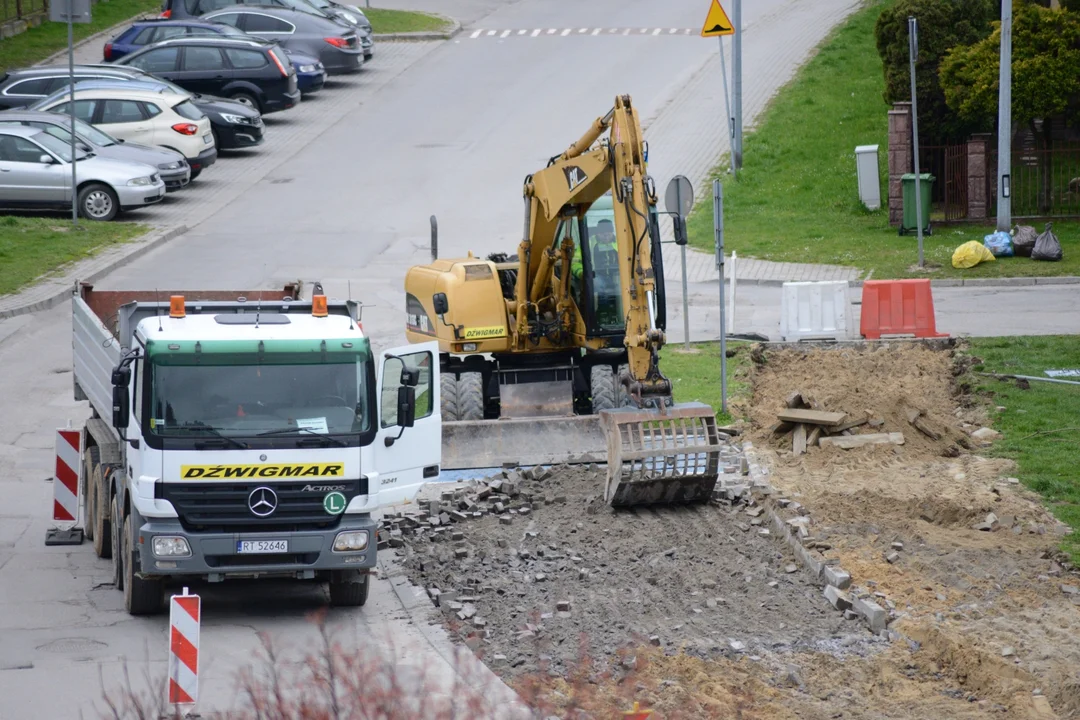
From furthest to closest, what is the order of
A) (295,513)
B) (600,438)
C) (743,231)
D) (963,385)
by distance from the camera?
1. (743,231)
2. (963,385)
3. (600,438)
4. (295,513)

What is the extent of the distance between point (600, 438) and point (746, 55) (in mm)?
27410

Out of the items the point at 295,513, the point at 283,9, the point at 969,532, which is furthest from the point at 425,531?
the point at 283,9

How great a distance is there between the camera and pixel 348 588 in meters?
12.1

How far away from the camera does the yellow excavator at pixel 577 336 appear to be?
46.0 ft

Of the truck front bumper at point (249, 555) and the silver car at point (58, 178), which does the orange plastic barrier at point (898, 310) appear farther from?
the silver car at point (58, 178)

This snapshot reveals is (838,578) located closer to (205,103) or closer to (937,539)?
(937,539)

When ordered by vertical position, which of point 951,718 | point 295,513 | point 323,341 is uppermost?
point 323,341

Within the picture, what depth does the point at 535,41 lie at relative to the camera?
144 feet

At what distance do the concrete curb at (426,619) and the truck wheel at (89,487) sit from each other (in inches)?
116

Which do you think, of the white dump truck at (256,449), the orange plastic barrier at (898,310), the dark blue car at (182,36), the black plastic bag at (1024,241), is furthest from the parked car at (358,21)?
the white dump truck at (256,449)

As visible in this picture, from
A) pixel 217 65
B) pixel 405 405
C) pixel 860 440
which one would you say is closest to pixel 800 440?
pixel 860 440

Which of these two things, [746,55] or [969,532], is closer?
[969,532]

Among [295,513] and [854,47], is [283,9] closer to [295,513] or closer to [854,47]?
[854,47]

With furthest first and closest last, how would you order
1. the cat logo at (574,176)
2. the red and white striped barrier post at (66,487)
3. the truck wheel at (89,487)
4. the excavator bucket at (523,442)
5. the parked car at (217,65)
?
the parked car at (217,65) < the excavator bucket at (523,442) < the cat logo at (574,176) < the truck wheel at (89,487) < the red and white striped barrier post at (66,487)
